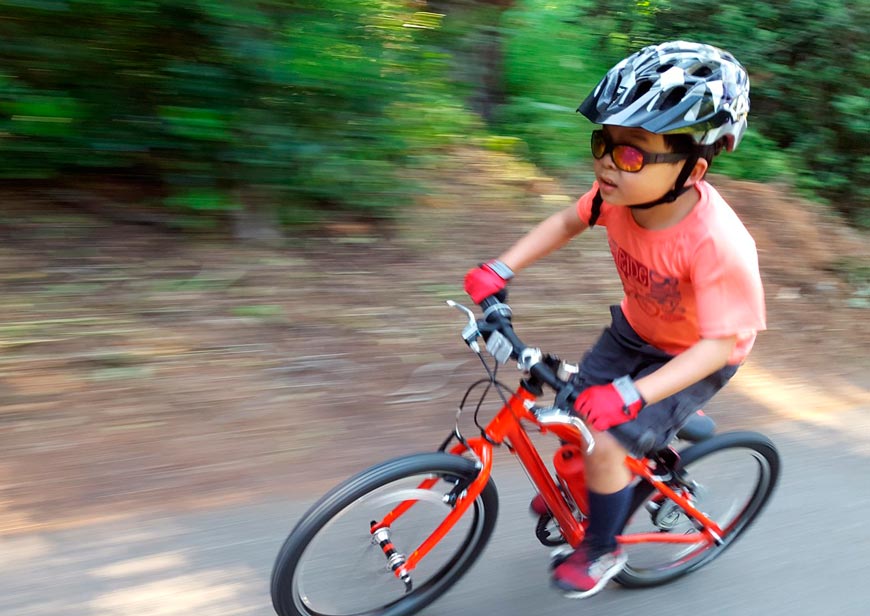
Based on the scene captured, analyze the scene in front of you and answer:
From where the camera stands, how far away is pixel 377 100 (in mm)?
4598

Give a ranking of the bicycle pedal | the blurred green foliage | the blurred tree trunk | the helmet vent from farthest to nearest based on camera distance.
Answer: the blurred tree trunk → the blurred green foliage → the bicycle pedal → the helmet vent

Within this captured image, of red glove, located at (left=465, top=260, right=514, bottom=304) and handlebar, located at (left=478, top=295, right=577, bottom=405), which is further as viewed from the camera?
red glove, located at (left=465, top=260, right=514, bottom=304)

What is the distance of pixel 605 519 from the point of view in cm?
251

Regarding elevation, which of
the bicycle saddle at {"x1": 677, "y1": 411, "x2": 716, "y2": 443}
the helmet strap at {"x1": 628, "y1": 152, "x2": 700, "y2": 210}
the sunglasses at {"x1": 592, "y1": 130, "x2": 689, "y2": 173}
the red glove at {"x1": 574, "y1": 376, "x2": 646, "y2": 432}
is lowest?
the bicycle saddle at {"x1": 677, "y1": 411, "x2": 716, "y2": 443}

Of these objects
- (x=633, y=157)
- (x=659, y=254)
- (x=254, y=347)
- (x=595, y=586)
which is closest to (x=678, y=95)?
(x=633, y=157)

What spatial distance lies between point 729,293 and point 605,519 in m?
0.90

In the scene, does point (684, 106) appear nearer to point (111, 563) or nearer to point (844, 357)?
point (111, 563)

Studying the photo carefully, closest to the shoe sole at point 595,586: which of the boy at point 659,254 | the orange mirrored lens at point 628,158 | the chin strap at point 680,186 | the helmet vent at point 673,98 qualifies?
the boy at point 659,254

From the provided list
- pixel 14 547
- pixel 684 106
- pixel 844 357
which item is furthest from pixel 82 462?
pixel 844 357

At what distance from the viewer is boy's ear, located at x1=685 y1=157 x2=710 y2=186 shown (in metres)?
2.19

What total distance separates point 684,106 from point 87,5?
298 cm

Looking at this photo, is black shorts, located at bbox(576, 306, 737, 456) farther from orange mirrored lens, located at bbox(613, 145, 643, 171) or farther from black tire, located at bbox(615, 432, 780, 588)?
orange mirrored lens, located at bbox(613, 145, 643, 171)

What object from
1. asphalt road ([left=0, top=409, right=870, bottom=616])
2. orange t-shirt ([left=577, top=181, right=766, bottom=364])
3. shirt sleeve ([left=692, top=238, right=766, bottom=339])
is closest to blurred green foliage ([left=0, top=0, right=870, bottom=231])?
asphalt road ([left=0, top=409, right=870, bottom=616])

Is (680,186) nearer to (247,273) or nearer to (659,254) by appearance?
(659,254)
